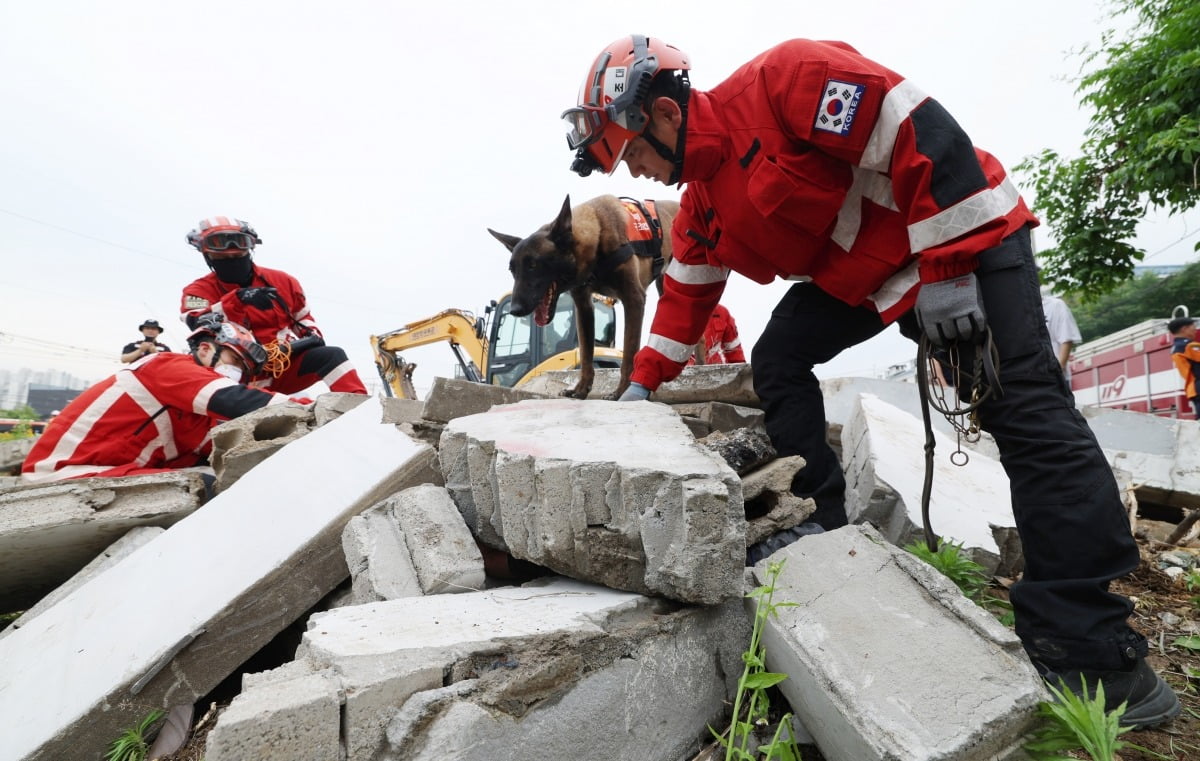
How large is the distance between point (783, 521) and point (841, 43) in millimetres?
1554

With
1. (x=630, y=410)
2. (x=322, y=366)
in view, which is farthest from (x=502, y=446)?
(x=322, y=366)

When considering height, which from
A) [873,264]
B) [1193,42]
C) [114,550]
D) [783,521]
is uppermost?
[1193,42]

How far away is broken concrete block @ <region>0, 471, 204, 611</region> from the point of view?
2.60 meters

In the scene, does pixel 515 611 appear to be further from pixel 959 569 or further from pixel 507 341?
pixel 507 341

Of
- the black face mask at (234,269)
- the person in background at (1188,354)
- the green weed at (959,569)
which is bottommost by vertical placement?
the person in background at (1188,354)

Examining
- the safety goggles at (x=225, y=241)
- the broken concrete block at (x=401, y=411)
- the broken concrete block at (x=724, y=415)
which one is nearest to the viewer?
the broken concrete block at (x=401, y=411)

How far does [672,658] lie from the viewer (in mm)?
1446

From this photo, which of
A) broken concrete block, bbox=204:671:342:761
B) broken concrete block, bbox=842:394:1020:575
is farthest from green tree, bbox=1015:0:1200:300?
broken concrete block, bbox=204:671:342:761

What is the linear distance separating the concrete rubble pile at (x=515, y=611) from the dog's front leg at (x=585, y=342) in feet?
3.82

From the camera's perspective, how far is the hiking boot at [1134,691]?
4.97 feet

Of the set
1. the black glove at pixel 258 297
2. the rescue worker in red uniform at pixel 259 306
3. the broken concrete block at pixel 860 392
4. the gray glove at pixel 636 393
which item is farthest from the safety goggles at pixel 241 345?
the broken concrete block at pixel 860 392

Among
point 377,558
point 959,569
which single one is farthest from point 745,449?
point 377,558

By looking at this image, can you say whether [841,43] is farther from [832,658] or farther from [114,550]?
[114,550]

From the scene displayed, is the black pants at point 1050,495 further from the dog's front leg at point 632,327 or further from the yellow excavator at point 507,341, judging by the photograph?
the yellow excavator at point 507,341
